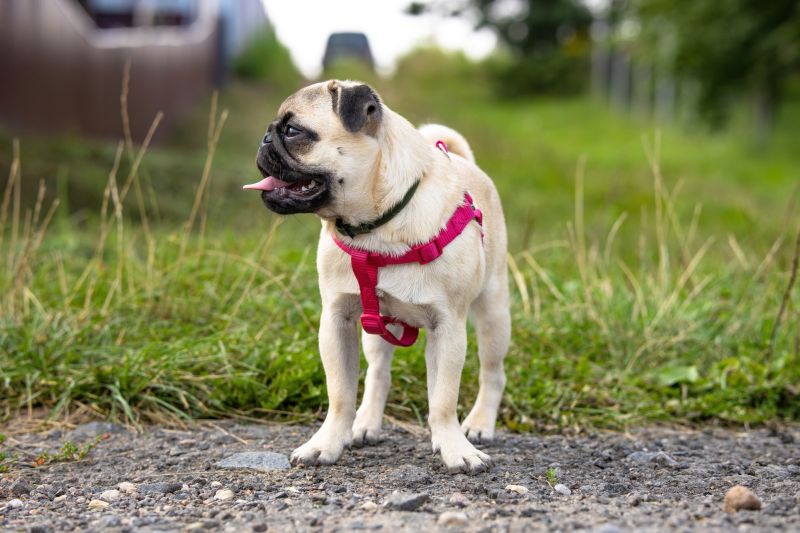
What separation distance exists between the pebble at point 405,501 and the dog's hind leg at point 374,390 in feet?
2.91

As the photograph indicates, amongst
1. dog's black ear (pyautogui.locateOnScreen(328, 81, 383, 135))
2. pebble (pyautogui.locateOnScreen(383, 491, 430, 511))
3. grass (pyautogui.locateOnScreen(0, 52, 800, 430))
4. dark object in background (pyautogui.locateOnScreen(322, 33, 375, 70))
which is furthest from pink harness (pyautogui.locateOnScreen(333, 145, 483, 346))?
dark object in background (pyautogui.locateOnScreen(322, 33, 375, 70))

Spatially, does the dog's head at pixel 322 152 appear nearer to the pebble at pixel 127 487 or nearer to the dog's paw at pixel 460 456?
the dog's paw at pixel 460 456

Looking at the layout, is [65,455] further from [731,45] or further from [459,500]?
[731,45]

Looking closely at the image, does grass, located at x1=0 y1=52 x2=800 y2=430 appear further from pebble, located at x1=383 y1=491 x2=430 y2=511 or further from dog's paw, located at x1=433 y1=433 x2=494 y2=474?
pebble, located at x1=383 y1=491 x2=430 y2=511

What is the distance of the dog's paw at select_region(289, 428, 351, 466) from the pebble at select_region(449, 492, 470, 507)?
0.59 m

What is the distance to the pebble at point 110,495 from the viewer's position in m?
3.30

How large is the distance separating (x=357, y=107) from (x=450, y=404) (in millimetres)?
1131

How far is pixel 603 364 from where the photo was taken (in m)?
5.08

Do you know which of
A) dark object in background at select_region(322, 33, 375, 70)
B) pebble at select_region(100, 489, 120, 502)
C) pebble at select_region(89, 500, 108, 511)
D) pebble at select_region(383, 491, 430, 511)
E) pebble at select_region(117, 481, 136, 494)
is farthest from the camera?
dark object in background at select_region(322, 33, 375, 70)

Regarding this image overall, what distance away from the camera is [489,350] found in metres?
4.16

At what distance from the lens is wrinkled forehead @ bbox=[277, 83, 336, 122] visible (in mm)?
3461

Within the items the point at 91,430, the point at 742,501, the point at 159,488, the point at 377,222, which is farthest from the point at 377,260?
the point at 91,430

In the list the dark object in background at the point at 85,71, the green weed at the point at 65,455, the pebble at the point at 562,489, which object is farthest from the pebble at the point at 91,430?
the dark object in background at the point at 85,71

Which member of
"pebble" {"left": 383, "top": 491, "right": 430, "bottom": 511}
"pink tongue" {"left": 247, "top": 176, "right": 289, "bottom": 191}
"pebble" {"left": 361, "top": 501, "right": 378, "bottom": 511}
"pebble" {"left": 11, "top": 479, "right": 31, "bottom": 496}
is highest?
"pink tongue" {"left": 247, "top": 176, "right": 289, "bottom": 191}
